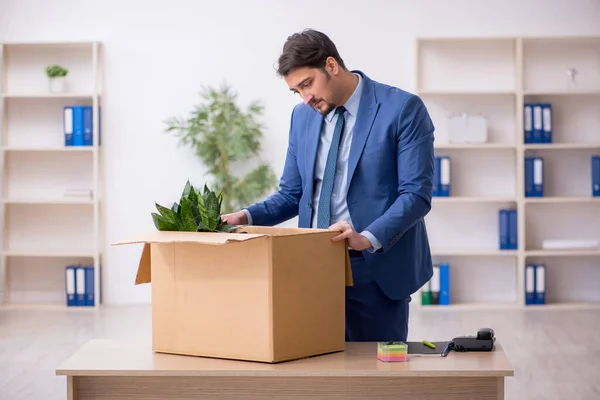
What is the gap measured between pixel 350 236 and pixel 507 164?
15.6 feet

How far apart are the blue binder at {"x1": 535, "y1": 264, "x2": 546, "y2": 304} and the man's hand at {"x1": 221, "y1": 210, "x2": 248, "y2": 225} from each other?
4402mm

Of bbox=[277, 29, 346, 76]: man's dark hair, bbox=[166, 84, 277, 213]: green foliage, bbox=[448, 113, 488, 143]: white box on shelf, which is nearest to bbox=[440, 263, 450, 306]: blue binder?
bbox=[448, 113, 488, 143]: white box on shelf

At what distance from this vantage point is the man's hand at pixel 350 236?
2.02 m

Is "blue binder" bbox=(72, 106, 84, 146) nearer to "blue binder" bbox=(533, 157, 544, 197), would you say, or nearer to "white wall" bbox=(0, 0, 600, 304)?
"white wall" bbox=(0, 0, 600, 304)

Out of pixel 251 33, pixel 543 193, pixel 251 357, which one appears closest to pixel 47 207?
pixel 251 33

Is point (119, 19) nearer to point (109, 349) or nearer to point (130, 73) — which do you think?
point (130, 73)

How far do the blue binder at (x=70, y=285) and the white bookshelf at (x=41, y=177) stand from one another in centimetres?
16

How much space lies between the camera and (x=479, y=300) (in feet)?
21.5

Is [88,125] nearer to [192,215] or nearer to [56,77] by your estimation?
[56,77]

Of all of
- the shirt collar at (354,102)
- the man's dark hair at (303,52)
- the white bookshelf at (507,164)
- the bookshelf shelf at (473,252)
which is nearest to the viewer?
the man's dark hair at (303,52)

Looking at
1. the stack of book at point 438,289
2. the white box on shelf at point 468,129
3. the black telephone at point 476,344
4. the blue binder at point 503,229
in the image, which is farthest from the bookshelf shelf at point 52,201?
the black telephone at point 476,344

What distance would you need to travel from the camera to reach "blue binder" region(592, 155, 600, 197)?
6324 millimetres

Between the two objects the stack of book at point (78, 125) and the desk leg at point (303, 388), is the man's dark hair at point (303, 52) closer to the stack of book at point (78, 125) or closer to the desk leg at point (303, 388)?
the desk leg at point (303, 388)

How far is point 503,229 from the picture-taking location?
251 inches
